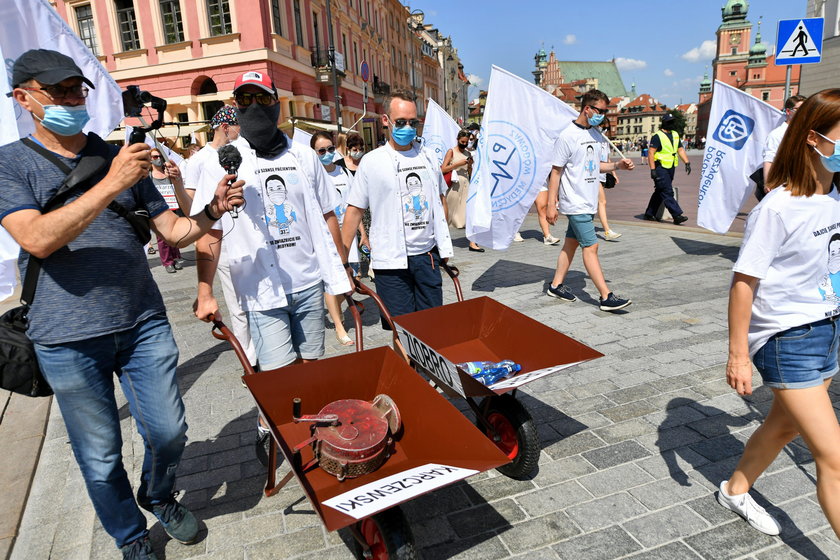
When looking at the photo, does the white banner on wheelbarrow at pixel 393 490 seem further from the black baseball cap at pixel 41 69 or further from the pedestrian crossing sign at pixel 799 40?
the pedestrian crossing sign at pixel 799 40

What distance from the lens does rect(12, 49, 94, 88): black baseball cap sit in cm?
198

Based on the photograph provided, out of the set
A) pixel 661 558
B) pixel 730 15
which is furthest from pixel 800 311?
pixel 730 15

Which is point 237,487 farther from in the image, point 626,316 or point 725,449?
point 626,316

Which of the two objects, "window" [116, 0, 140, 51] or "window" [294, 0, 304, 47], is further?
"window" [294, 0, 304, 47]

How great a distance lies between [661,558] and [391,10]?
5520cm

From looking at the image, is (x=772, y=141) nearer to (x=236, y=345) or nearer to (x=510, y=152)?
(x=510, y=152)

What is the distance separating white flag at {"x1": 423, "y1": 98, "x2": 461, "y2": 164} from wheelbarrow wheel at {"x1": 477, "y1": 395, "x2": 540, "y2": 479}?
7401 millimetres

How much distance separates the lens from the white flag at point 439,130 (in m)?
9.95

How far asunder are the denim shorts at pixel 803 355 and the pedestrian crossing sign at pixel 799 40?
7359 millimetres

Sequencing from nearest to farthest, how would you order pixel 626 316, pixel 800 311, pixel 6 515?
pixel 800 311 → pixel 6 515 → pixel 626 316

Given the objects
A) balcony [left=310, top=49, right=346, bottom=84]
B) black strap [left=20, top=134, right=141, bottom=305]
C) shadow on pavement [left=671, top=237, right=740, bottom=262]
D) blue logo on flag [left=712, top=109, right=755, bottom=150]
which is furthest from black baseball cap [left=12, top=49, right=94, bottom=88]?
balcony [left=310, top=49, right=346, bottom=84]

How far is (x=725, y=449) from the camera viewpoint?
3.13 meters

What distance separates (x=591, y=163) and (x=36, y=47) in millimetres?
4698

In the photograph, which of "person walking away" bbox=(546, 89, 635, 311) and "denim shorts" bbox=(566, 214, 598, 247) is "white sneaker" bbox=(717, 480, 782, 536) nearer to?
"person walking away" bbox=(546, 89, 635, 311)
